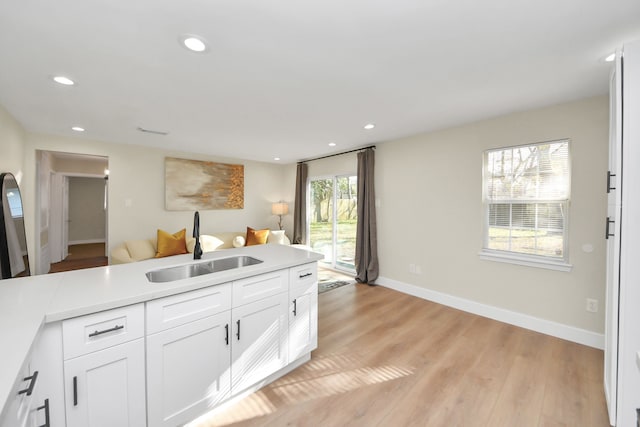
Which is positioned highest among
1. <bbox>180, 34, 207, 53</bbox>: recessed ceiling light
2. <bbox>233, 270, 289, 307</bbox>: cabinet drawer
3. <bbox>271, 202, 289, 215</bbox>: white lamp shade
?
<bbox>180, 34, 207, 53</bbox>: recessed ceiling light

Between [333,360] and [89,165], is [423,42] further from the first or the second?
[89,165]

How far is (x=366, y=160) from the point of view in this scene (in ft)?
14.4

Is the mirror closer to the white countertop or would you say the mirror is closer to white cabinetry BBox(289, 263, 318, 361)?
the white countertop

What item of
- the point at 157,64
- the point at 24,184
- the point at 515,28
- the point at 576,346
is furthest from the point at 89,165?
the point at 576,346

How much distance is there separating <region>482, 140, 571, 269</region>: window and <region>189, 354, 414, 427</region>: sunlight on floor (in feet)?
6.30

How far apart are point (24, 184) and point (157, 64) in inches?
125

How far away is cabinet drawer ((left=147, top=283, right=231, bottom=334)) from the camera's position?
4.59 feet

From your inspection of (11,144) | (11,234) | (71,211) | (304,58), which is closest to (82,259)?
(71,211)

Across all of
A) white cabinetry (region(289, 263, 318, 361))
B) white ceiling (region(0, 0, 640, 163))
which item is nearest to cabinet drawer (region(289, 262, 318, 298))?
white cabinetry (region(289, 263, 318, 361))

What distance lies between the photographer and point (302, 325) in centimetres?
216

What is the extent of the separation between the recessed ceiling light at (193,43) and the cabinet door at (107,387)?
174cm

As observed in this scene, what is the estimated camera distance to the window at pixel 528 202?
8.82 feet

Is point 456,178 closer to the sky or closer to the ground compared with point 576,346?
closer to the sky

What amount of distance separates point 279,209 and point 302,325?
417 cm
